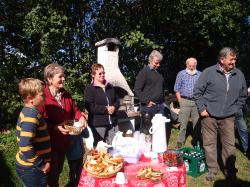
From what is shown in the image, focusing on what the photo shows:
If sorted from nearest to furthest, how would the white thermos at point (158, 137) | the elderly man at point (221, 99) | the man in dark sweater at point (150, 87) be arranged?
the white thermos at point (158, 137) < the elderly man at point (221, 99) < the man in dark sweater at point (150, 87)

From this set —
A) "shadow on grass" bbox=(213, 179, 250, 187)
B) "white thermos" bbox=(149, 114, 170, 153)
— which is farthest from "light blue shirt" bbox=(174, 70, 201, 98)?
"white thermos" bbox=(149, 114, 170, 153)

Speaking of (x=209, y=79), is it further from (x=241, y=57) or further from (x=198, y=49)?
(x=241, y=57)

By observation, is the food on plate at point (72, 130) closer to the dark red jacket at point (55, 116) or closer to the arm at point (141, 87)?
the dark red jacket at point (55, 116)

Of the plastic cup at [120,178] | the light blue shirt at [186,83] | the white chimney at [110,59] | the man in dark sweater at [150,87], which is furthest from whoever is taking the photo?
the white chimney at [110,59]

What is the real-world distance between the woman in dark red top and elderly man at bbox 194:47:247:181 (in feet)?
6.39

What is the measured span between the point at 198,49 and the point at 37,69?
28.9 ft

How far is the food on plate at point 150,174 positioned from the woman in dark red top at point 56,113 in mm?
907

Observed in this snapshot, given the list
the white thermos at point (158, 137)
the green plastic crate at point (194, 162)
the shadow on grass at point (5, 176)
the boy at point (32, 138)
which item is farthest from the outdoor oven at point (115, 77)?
the boy at point (32, 138)

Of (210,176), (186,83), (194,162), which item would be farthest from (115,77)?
(210,176)

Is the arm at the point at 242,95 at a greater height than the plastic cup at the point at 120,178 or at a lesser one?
greater

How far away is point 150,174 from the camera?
8.52 ft

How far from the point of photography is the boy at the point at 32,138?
8.50ft

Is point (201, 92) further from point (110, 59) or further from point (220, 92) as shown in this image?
point (110, 59)

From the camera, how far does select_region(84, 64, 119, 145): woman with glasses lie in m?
4.26
